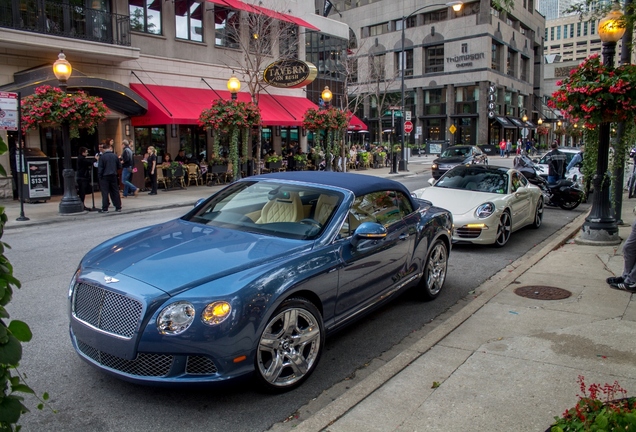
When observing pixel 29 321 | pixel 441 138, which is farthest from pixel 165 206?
pixel 441 138

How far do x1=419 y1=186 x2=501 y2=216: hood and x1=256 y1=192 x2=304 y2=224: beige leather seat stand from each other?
17.1ft

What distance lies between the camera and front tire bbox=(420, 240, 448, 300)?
6.50 m

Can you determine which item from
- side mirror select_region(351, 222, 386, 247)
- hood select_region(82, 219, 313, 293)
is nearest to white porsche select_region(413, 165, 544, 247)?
side mirror select_region(351, 222, 386, 247)

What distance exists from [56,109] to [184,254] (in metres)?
12.9

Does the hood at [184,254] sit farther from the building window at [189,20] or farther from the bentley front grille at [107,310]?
the building window at [189,20]

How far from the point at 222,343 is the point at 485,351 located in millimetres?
2491

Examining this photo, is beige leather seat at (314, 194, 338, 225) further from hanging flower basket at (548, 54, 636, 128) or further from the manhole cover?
hanging flower basket at (548, 54, 636, 128)

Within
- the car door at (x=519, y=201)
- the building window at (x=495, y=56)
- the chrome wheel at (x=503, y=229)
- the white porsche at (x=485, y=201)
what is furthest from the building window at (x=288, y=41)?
the building window at (x=495, y=56)

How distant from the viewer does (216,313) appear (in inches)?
145

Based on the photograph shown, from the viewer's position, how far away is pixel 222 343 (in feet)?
12.1

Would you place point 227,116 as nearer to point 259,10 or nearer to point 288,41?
point 259,10

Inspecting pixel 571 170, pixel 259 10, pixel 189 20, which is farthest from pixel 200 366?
pixel 259 10

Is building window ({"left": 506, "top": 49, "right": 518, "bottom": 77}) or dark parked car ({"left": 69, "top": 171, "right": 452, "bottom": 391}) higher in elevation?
building window ({"left": 506, "top": 49, "right": 518, "bottom": 77})

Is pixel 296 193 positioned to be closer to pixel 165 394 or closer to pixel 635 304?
pixel 165 394
